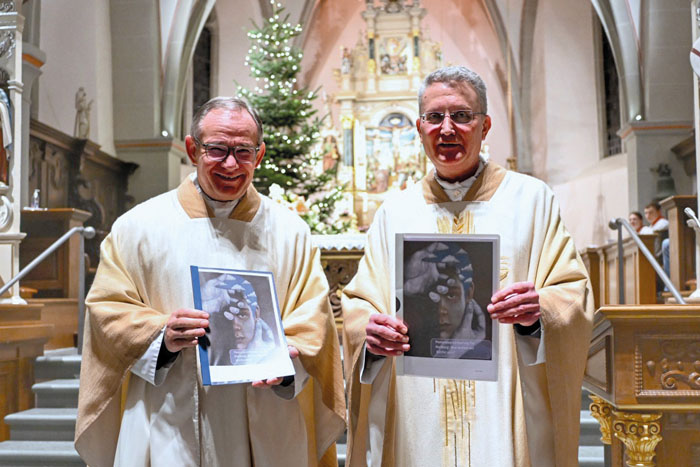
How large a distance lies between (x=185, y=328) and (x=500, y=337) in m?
0.96

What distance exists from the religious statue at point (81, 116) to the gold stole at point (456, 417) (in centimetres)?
999

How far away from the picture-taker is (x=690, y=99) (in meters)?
12.5

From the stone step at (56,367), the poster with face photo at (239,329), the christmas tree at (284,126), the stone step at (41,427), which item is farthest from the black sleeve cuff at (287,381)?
the christmas tree at (284,126)

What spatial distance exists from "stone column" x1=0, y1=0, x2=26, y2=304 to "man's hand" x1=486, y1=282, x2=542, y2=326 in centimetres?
533

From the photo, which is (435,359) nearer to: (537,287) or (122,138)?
(537,287)

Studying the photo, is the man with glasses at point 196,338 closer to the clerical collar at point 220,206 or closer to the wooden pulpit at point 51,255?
the clerical collar at point 220,206

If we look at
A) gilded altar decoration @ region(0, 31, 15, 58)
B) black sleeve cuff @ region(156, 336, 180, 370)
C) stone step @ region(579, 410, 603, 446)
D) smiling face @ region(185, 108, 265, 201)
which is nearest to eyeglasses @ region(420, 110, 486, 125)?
smiling face @ region(185, 108, 265, 201)

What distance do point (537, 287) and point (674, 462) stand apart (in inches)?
53.3

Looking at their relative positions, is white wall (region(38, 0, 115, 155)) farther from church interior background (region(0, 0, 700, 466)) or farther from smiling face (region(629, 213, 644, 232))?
smiling face (region(629, 213, 644, 232))

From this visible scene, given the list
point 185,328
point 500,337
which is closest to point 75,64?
point 185,328

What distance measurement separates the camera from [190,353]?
2.43 m

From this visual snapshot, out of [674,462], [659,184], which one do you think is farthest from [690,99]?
[674,462]

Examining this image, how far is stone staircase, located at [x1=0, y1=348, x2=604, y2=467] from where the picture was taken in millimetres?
4812

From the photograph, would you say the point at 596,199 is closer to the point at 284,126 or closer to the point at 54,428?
the point at 284,126
